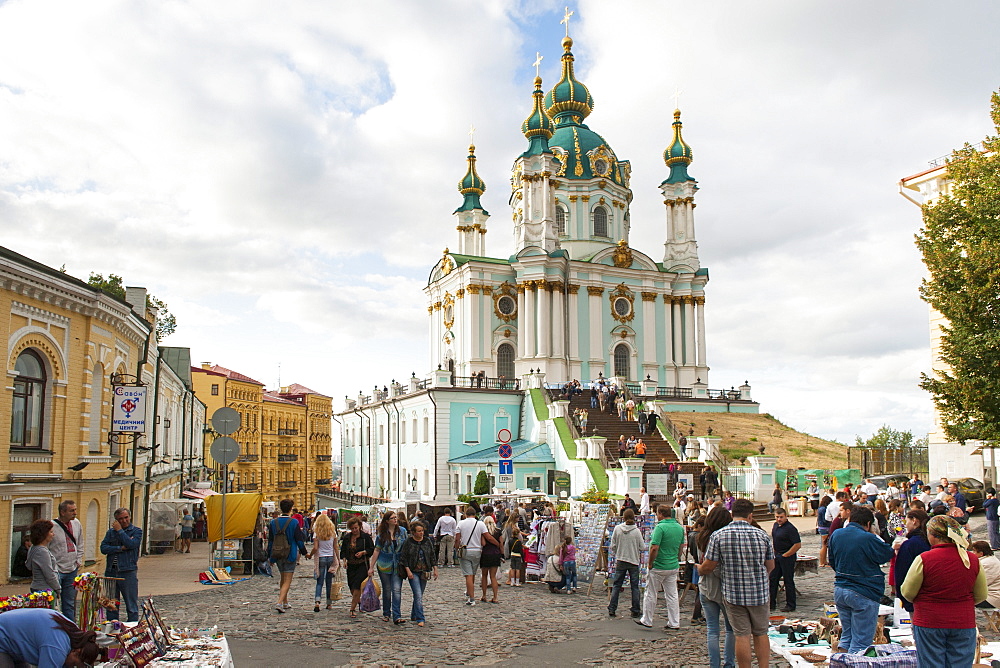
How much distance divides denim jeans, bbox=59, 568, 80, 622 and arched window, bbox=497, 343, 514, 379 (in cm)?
3912

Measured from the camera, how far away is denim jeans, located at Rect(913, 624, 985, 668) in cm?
727

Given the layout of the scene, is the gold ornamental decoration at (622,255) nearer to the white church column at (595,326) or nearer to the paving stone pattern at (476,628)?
the white church column at (595,326)

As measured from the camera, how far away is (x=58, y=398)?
15938mm

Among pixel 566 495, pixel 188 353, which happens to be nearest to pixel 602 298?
pixel 566 495

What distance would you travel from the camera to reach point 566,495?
33281 millimetres

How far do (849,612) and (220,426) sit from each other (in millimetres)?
11521

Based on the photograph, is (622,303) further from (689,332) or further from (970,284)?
(970,284)

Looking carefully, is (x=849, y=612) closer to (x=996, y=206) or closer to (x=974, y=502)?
(x=996, y=206)

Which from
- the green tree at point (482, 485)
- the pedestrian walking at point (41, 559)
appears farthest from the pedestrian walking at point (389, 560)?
the green tree at point (482, 485)

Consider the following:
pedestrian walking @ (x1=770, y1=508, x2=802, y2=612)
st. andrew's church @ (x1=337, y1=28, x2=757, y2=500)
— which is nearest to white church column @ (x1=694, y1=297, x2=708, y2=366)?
st. andrew's church @ (x1=337, y1=28, x2=757, y2=500)

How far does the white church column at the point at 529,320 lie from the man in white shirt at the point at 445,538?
90.9 ft

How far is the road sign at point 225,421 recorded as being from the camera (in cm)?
1627

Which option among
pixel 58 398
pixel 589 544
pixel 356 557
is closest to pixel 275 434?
pixel 58 398

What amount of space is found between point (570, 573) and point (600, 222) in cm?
4026
